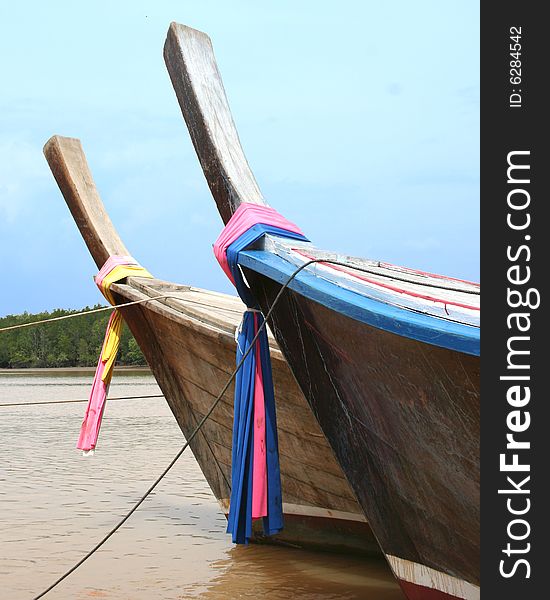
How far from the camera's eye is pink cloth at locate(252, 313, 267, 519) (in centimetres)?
385

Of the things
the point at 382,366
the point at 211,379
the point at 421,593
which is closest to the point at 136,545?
the point at 211,379

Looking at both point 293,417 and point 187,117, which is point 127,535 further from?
point 187,117

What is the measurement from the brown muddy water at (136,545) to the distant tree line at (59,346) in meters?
21.5

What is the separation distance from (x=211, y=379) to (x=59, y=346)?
30.6 meters

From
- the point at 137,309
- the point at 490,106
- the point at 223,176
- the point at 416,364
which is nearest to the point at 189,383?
the point at 137,309

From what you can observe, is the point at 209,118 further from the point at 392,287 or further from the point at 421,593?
the point at 421,593

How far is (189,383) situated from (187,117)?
2.05 m

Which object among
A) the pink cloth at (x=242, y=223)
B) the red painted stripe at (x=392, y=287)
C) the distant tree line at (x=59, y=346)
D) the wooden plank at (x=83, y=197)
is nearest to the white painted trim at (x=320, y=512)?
the pink cloth at (x=242, y=223)

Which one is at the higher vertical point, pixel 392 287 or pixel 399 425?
pixel 392 287

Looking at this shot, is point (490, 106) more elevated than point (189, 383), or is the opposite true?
point (490, 106)

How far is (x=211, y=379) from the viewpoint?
521 centimetres

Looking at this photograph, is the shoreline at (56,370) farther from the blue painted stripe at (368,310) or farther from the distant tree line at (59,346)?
the blue painted stripe at (368,310)

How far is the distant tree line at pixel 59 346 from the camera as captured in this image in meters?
32.6

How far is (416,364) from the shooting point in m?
2.94
